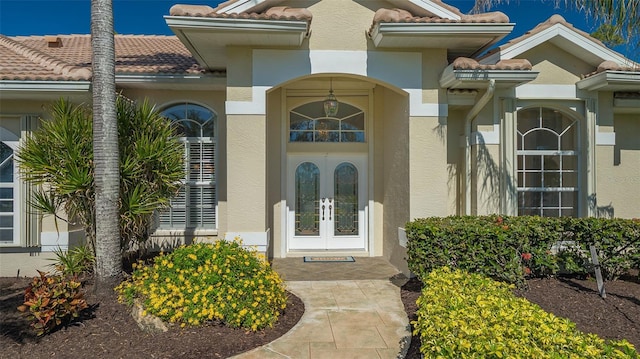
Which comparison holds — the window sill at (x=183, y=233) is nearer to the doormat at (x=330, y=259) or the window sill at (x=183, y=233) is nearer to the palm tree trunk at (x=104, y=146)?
the doormat at (x=330, y=259)

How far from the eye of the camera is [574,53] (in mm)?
8266

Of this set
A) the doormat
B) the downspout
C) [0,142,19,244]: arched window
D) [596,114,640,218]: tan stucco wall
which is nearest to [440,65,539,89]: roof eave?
the downspout

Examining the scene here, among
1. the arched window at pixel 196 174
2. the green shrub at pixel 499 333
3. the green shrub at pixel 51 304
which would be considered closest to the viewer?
the green shrub at pixel 499 333

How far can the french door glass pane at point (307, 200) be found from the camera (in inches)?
398

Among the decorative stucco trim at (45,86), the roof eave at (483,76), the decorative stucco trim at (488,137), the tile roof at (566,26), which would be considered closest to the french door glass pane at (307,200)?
the decorative stucco trim at (488,137)

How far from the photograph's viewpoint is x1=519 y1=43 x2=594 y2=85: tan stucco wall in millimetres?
8234

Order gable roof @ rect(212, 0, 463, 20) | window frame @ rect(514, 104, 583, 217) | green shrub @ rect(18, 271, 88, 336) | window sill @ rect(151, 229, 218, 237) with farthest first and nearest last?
window sill @ rect(151, 229, 218, 237) → window frame @ rect(514, 104, 583, 217) → gable roof @ rect(212, 0, 463, 20) → green shrub @ rect(18, 271, 88, 336)

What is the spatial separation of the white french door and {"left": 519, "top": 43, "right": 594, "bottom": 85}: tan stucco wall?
4.33 meters

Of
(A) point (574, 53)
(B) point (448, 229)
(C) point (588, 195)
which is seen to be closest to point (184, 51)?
(B) point (448, 229)

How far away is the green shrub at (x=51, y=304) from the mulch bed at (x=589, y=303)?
415cm

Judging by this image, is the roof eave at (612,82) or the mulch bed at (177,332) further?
the roof eave at (612,82)

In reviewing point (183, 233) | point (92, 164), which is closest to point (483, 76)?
point (92, 164)

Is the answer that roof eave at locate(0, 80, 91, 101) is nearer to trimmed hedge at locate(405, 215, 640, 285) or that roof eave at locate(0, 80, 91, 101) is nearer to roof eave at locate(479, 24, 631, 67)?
trimmed hedge at locate(405, 215, 640, 285)

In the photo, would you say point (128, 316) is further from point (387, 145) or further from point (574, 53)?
point (574, 53)
